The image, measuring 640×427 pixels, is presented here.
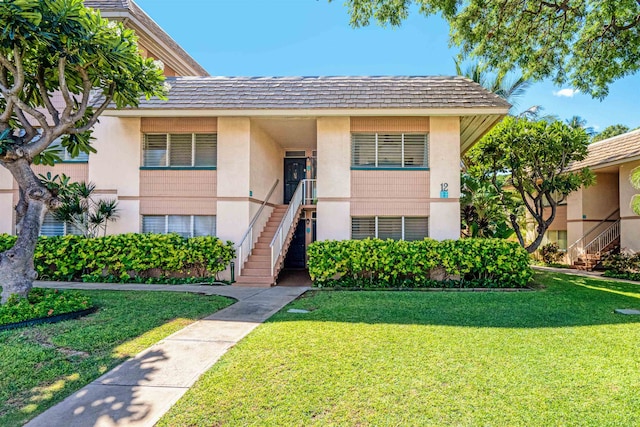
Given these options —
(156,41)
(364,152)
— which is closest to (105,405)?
(364,152)

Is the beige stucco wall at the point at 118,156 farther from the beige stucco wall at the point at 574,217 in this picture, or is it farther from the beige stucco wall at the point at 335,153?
the beige stucco wall at the point at 574,217

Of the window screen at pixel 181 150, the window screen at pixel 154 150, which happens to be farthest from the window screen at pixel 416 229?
the window screen at pixel 154 150

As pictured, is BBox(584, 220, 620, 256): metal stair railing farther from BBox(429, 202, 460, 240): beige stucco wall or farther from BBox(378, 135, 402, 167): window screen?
BBox(378, 135, 402, 167): window screen

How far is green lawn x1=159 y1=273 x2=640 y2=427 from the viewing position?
3211mm

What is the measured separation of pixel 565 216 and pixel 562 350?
55.8 ft

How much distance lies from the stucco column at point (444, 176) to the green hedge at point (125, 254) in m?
6.73

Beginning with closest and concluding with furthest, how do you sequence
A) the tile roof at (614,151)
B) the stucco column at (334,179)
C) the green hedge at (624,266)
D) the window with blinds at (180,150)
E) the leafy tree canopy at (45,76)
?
the leafy tree canopy at (45,76) → the stucco column at (334,179) → the window with blinds at (180,150) → the green hedge at (624,266) → the tile roof at (614,151)

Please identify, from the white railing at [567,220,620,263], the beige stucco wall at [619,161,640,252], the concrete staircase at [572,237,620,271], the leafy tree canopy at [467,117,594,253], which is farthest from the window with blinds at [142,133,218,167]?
the white railing at [567,220,620,263]

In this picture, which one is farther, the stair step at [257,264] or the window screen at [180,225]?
the window screen at [180,225]

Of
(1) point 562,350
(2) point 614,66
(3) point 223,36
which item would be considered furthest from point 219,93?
(2) point 614,66

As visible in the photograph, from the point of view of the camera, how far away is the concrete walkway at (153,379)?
10.5 ft

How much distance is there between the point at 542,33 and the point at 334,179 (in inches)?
323

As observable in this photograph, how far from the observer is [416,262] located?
1021 centimetres

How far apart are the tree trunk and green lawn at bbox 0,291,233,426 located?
1416mm
